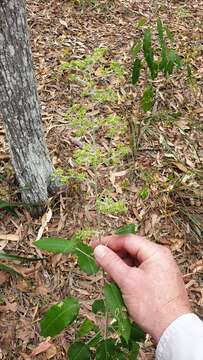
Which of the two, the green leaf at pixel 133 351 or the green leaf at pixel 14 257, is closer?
the green leaf at pixel 133 351

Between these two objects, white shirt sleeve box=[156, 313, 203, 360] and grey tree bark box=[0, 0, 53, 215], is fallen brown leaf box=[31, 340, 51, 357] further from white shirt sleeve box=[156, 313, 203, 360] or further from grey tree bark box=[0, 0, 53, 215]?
white shirt sleeve box=[156, 313, 203, 360]

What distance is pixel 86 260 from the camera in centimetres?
149

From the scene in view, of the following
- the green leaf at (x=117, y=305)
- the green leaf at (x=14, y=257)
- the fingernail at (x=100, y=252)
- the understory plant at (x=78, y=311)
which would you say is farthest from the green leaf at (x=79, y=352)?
the green leaf at (x=14, y=257)

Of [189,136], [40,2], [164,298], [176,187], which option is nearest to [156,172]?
[176,187]

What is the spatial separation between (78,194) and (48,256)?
44 cm

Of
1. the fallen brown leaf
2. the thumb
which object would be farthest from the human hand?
the fallen brown leaf

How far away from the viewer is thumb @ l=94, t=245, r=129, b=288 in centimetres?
147

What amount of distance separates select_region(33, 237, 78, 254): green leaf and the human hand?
8cm

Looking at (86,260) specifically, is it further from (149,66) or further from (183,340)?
(149,66)

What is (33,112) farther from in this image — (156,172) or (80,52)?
(80,52)

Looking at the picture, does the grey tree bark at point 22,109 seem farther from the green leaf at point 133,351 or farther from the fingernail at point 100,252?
the green leaf at point 133,351

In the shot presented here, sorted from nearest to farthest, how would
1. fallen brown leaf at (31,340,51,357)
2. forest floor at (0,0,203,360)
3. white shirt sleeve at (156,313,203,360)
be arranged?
white shirt sleeve at (156,313,203,360), fallen brown leaf at (31,340,51,357), forest floor at (0,0,203,360)

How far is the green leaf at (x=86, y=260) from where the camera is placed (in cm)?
148

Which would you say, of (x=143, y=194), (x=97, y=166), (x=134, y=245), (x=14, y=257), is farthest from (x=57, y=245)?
(x=143, y=194)
